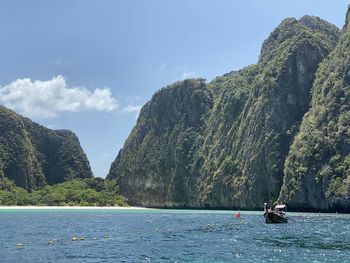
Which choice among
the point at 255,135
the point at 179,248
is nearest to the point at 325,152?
the point at 255,135

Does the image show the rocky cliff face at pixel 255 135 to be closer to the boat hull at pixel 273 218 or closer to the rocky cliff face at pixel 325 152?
the rocky cliff face at pixel 325 152

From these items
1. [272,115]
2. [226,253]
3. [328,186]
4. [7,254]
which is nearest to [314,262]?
[226,253]

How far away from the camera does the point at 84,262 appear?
124 feet

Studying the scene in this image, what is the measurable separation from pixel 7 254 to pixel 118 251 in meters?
9.35

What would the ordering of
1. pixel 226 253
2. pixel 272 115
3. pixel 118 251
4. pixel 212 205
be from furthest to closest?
pixel 212 205 < pixel 272 115 < pixel 118 251 < pixel 226 253

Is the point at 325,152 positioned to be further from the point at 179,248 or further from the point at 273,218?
the point at 179,248

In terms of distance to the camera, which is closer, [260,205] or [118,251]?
[118,251]

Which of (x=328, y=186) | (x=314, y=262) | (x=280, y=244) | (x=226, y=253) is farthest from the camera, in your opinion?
(x=328, y=186)

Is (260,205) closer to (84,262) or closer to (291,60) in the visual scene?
(291,60)

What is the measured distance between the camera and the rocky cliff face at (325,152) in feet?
399

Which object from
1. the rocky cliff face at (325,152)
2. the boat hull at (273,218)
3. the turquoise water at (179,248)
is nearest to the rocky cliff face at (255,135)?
the rocky cliff face at (325,152)

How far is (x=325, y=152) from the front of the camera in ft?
427

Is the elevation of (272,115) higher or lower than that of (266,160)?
higher

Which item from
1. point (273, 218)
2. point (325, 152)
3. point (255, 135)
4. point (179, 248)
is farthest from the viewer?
point (255, 135)
